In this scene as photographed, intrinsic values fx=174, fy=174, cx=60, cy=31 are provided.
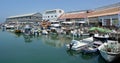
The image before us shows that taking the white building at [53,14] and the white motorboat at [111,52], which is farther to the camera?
the white building at [53,14]

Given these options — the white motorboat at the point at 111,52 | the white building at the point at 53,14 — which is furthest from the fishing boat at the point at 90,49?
the white building at the point at 53,14

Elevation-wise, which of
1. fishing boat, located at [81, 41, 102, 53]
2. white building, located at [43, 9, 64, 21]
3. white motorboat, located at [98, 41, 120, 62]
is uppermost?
white building, located at [43, 9, 64, 21]

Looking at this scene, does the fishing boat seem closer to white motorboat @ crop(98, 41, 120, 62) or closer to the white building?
white motorboat @ crop(98, 41, 120, 62)

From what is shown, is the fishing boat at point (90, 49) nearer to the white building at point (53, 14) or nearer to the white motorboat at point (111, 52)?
the white motorboat at point (111, 52)

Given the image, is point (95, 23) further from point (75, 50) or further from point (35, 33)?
point (75, 50)

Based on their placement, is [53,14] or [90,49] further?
[53,14]

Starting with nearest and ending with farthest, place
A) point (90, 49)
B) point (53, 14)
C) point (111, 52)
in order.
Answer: point (111, 52)
point (90, 49)
point (53, 14)

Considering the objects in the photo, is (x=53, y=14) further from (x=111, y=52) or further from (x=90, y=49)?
(x=111, y=52)

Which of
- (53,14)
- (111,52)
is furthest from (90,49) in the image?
(53,14)

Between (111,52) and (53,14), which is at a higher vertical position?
(53,14)

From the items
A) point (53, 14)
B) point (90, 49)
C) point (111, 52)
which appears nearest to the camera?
point (111, 52)

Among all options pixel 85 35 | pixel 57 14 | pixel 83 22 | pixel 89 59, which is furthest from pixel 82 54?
pixel 57 14

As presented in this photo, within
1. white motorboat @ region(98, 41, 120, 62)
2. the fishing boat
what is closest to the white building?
the fishing boat

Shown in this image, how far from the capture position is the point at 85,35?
41.5 m
